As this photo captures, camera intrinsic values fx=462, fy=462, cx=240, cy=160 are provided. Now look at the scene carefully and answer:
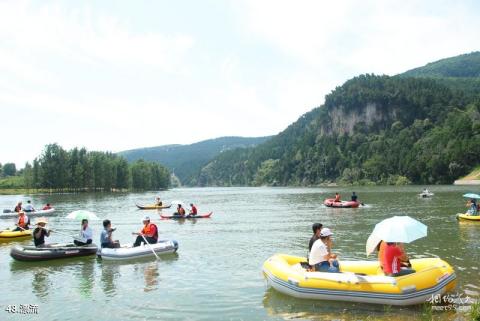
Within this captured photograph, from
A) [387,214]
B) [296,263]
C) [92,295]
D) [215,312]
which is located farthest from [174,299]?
[387,214]

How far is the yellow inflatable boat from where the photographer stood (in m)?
14.6

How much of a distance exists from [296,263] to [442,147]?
174 meters

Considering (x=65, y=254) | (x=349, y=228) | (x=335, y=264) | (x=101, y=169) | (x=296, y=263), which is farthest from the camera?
(x=101, y=169)

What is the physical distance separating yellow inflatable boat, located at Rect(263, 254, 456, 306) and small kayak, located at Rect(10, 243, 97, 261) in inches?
491

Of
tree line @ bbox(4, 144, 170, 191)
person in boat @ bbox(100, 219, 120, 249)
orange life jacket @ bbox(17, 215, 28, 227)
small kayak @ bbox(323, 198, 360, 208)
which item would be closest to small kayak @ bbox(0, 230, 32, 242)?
orange life jacket @ bbox(17, 215, 28, 227)

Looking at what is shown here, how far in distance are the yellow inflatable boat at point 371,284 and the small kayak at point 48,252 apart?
12464 mm

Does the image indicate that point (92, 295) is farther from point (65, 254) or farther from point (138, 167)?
point (138, 167)

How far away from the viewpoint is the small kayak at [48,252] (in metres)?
23.4

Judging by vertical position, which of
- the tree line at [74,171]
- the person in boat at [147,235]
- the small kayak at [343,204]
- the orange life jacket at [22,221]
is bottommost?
the small kayak at [343,204]

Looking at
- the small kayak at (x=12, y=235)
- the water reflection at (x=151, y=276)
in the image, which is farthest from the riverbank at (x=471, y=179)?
the water reflection at (x=151, y=276)

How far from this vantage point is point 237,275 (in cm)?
1989

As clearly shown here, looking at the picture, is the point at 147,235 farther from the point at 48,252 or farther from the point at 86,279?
the point at 86,279

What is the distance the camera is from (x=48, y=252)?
23688mm

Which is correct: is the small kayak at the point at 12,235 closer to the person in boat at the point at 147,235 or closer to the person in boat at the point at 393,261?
the person in boat at the point at 147,235
